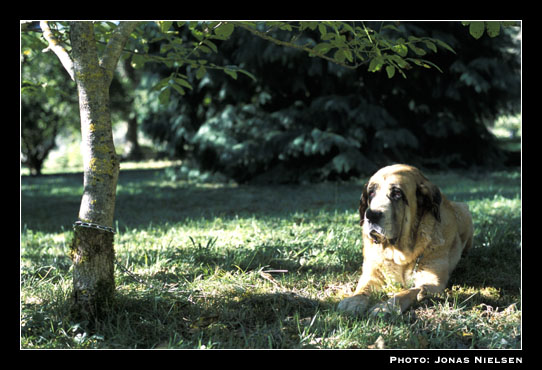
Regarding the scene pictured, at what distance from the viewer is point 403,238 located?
328cm

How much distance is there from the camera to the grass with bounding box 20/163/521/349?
9.01ft

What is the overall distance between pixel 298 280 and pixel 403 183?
1.17 metres

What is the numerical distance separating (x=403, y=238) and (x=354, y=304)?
58cm

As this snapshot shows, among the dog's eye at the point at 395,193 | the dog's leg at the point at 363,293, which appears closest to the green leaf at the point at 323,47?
the dog's eye at the point at 395,193

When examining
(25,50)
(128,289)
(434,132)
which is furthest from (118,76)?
(128,289)

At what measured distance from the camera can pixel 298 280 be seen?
3.76m

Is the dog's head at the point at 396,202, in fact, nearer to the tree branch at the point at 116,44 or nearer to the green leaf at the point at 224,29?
the green leaf at the point at 224,29

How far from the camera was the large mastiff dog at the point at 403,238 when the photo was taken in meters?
3.12

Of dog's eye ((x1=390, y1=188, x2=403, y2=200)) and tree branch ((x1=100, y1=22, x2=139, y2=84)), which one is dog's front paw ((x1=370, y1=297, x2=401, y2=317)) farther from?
tree branch ((x1=100, y1=22, x2=139, y2=84))

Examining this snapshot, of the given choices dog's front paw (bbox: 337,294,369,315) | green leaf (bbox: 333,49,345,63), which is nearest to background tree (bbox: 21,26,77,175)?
green leaf (bbox: 333,49,345,63)


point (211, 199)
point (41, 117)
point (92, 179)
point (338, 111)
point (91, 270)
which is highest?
point (41, 117)

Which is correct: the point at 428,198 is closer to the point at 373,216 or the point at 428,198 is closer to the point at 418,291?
the point at 373,216

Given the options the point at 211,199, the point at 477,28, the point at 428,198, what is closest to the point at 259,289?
the point at 428,198

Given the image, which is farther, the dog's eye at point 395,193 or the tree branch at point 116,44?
the dog's eye at point 395,193
